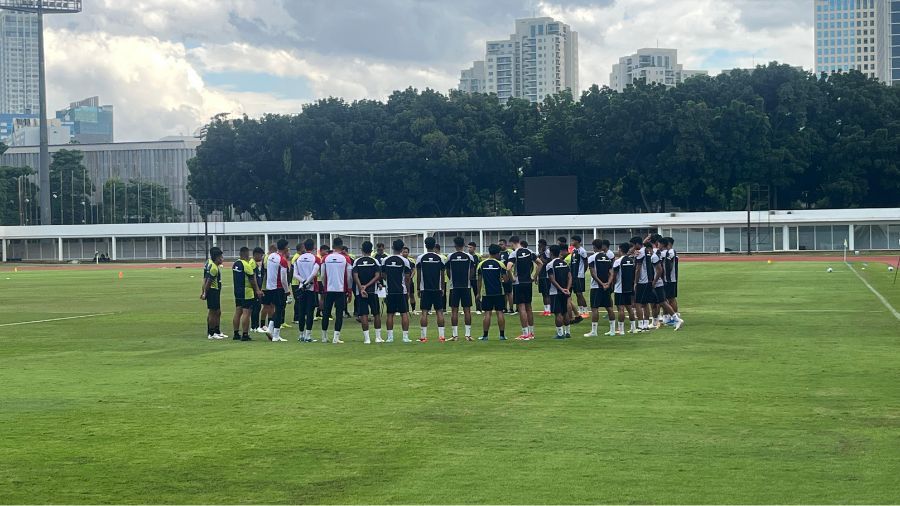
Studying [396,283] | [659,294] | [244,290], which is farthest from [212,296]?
[659,294]

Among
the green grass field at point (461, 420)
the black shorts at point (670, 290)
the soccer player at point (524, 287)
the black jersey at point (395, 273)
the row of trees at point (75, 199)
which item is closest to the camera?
the green grass field at point (461, 420)

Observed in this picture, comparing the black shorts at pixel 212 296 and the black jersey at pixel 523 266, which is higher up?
the black jersey at pixel 523 266

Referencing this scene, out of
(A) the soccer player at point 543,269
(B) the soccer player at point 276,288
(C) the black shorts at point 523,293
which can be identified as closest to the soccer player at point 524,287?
(C) the black shorts at point 523,293

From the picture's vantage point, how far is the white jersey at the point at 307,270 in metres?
19.5

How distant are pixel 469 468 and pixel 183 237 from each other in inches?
3671

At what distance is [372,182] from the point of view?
102438 millimetres

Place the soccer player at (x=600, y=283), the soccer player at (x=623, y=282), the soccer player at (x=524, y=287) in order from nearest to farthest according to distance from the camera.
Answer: the soccer player at (x=524, y=287)
the soccer player at (x=600, y=283)
the soccer player at (x=623, y=282)

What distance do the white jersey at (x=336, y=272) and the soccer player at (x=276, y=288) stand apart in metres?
1.39

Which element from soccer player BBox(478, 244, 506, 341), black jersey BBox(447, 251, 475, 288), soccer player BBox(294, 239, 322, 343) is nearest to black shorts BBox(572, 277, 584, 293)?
soccer player BBox(478, 244, 506, 341)

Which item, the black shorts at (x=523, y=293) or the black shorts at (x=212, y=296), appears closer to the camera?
the black shorts at (x=523, y=293)

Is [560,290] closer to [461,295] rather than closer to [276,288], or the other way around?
[461,295]

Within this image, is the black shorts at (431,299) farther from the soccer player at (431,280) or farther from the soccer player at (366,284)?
the soccer player at (366,284)

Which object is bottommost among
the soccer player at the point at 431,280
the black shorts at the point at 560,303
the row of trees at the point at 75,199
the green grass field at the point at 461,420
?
the green grass field at the point at 461,420

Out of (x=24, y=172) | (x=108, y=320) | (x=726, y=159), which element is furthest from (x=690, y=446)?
(x=24, y=172)
